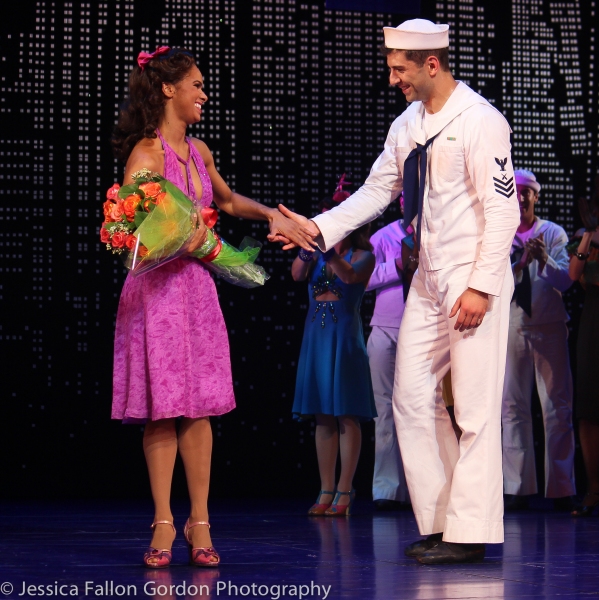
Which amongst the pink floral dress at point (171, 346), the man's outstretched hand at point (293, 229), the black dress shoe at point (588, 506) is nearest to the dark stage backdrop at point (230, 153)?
the black dress shoe at point (588, 506)

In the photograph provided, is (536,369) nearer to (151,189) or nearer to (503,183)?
(503,183)

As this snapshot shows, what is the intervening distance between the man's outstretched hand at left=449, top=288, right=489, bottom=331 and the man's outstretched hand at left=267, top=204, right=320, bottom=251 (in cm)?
59

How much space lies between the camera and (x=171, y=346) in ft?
9.93

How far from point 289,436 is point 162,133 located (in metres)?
3.36

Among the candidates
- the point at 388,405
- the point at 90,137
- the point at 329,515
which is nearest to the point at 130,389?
the point at 329,515

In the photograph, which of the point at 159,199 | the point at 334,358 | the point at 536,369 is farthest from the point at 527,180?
the point at 159,199

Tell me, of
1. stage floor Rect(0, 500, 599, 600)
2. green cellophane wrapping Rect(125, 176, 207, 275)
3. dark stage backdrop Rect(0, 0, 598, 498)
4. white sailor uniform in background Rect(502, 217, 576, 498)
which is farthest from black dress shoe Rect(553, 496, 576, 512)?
green cellophane wrapping Rect(125, 176, 207, 275)

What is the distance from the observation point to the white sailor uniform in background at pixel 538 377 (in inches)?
214

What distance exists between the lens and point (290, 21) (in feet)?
20.5

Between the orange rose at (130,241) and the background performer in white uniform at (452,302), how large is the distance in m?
0.87

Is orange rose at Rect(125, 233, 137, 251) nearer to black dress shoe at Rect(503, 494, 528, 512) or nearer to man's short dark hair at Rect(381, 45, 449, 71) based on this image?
man's short dark hair at Rect(381, 45, 449, 71)

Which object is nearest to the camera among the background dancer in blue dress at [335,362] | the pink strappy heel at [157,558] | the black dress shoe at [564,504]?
the pink strappy heel at [157,558]

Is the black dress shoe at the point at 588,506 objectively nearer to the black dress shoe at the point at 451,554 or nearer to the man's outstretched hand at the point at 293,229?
the black dress shoe at the point at 451,554

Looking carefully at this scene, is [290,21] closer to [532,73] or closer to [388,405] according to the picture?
[532,73]
